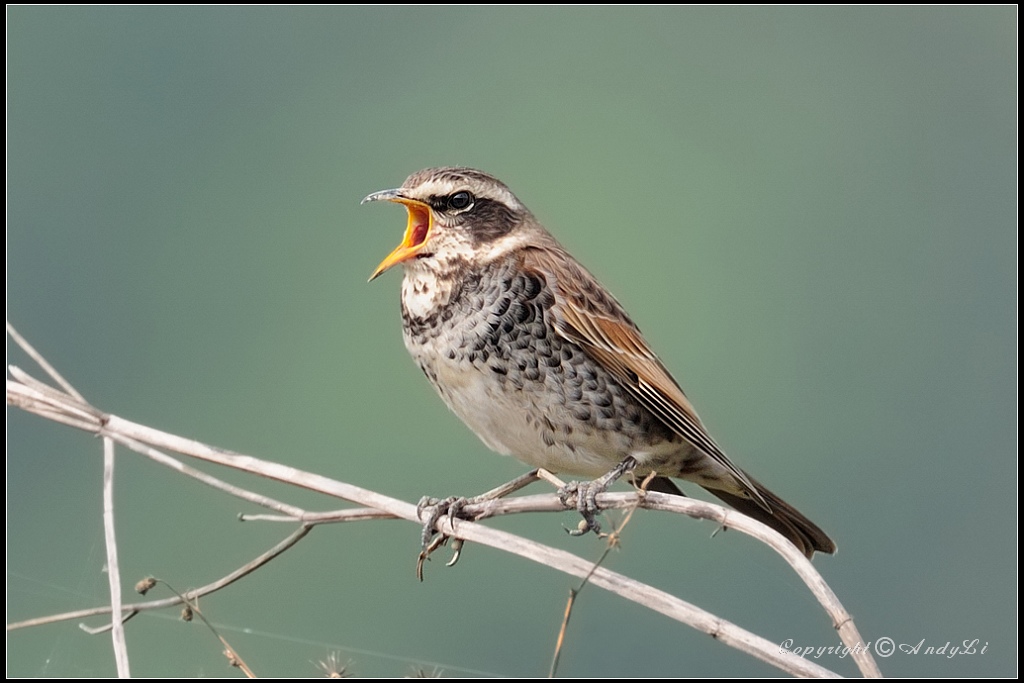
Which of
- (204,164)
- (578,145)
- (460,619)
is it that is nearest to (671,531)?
(460,619)

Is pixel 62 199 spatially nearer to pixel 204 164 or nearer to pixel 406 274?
pixel 204 164

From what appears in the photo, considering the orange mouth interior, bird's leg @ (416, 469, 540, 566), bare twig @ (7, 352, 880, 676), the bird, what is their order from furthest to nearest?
the orange mouth interior → the bird → bird's leg @ (416, 469, 540, 566) → bare twig @ (7, 352, 880, 676)

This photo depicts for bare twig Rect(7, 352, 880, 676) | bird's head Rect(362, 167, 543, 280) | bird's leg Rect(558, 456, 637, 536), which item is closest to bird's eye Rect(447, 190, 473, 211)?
bird's head Rect(362, 167, 543, 280)

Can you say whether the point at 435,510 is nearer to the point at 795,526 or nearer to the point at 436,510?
the point at 436,510

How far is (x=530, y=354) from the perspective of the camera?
16.3ft

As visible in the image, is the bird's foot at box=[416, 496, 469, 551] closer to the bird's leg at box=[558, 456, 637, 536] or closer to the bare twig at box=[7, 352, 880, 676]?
the bird's leg at box=[558, 456, 637, 536]

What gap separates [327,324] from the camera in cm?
3388

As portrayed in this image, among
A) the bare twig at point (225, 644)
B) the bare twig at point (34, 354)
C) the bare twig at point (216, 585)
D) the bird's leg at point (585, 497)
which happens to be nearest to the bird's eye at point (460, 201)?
the bird's leg at point (585, 497)

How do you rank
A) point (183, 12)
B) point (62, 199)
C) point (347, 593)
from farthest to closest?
point (183, 12) → point (62, 199) → point (347, 593)

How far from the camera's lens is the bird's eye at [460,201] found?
5.13 meters

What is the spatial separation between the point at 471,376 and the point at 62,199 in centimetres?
3639


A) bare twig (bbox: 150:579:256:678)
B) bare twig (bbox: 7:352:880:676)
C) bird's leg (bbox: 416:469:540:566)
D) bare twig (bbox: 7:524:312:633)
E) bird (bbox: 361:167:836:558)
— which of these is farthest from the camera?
bird (bbox: 361:167:836:558)

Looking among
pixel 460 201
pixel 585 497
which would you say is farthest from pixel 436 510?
pixel 460 201

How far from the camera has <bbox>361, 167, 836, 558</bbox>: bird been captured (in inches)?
194
